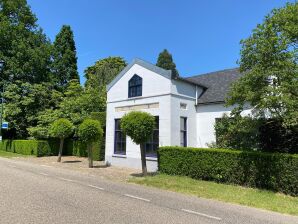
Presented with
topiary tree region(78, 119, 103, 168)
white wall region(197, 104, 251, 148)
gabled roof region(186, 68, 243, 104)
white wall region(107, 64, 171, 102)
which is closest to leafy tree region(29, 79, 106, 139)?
white wall region(107, 64, 171, 102)

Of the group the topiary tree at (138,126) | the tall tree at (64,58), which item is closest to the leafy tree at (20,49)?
the tall tree at (64,58)

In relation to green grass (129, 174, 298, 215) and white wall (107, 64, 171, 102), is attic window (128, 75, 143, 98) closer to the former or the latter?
white wall (107, 64, 171, 102)

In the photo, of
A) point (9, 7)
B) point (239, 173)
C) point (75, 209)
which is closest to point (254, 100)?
point (239, 173)

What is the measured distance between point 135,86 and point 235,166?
9570 millimetres

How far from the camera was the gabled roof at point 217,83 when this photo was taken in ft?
62.2

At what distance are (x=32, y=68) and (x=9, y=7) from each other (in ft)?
34.0

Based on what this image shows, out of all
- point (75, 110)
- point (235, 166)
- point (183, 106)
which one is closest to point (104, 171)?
point (183, 106)

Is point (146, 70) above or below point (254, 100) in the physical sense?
above

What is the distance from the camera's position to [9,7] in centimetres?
4141

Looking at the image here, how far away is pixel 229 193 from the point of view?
10.9m

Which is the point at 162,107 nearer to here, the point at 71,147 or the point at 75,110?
the point at 71,147

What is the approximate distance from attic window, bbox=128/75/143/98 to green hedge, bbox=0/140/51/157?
1331 centimetres

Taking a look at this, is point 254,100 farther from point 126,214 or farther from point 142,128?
point 126,214

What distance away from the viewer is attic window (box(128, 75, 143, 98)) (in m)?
19.7
